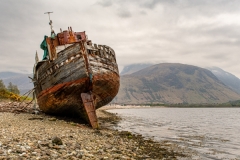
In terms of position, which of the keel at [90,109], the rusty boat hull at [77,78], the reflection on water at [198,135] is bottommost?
the reflection on water at [198,135]

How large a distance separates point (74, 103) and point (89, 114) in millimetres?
1800

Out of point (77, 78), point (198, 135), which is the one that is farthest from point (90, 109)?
point (198, 135)

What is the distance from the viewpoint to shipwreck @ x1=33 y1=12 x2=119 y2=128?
628 inches

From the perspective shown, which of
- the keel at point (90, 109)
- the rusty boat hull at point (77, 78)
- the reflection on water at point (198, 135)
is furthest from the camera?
the rusty boat hull at point (77, 78)

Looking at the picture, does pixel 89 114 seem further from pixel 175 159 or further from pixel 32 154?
pixel 32 154

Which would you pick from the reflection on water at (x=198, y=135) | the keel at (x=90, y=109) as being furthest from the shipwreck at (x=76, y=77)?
the reflection on water at (x=198, y=135)

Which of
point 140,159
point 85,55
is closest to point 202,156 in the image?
point 140,159

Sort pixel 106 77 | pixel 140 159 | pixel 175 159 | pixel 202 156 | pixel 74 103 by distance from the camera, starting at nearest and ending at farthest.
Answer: pixel 140 159 → pixel 175 159 → pixel 202 156 → pixel 74 103 → pixel 106 77

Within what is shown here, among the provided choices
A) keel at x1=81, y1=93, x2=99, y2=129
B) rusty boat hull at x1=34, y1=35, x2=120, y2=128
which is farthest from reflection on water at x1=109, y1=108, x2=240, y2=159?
rusty boat hull at x1=34, y1=35, x2=120, y2=128

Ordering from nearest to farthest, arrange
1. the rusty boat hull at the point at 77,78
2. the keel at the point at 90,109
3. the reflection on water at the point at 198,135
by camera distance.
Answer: the reflection on water at the point at 198,135 < the keel at the point at 90,109 < the rusty boat hull at the point at 77,78

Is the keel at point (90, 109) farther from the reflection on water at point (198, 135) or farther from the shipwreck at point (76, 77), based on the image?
the reflection on water at point (198, 135)

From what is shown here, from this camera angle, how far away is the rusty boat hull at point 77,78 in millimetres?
15945

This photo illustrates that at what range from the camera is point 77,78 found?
15.9 metres

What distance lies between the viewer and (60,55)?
53.8 ft
